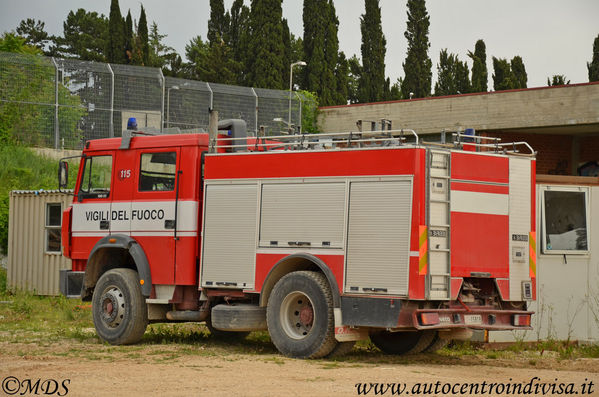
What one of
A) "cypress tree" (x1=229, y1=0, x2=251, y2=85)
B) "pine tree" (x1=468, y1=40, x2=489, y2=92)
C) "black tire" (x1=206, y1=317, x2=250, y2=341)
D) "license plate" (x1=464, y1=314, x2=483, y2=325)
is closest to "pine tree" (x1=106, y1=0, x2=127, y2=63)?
"cypress tree" (x1=229, y1=0, x2=251, y2=85)

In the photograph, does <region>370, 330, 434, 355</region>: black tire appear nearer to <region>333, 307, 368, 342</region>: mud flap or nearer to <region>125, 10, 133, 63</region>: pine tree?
<region>333, 307, 368, 342</region>: mud flap

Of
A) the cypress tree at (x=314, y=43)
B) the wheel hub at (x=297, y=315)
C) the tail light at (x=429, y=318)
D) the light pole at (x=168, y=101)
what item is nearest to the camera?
the tail light at (x=429, y=318)

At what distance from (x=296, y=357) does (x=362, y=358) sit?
41.0 inches

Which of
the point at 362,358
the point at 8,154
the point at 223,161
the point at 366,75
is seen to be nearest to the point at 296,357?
the point at 362,358

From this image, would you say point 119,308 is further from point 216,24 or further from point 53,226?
point 216,24

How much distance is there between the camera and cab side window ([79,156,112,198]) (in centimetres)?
1561

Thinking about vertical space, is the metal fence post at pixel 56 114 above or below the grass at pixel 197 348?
above

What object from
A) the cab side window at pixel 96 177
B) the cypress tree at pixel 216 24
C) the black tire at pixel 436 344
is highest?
the cypress tree at pixel 216 24

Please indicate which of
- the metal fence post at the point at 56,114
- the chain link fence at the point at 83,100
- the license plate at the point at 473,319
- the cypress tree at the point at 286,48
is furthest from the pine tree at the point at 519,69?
the license plate at the point at 473,319

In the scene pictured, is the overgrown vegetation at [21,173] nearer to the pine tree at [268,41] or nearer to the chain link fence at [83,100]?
the chain link fence at [83,100]

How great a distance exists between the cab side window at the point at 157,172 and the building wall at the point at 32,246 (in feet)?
30.2

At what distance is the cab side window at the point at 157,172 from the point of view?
579 inches

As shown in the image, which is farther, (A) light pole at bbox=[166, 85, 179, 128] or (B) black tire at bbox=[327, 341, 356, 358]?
(A) light pole at bbox=[166, 85, 179, 128]

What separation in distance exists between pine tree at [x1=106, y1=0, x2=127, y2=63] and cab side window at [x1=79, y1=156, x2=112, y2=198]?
4521cm
